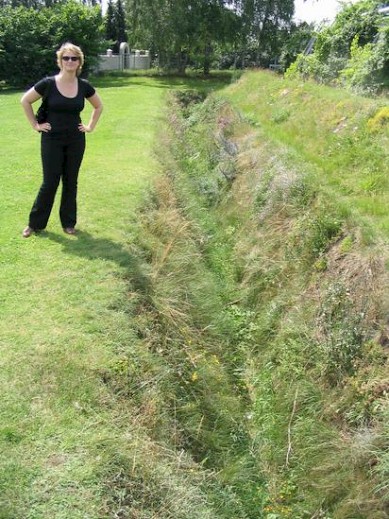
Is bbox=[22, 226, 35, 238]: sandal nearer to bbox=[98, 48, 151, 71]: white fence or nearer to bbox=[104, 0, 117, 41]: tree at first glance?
bbox=[98, 48, 151, 71]: white fence

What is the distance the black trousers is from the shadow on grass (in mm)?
279

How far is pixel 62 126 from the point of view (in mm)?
4969

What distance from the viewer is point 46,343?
3949 mm

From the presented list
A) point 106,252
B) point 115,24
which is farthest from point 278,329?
point 115,24

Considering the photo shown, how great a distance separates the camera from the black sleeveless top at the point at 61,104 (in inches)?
189

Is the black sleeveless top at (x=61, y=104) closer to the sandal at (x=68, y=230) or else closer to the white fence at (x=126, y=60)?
the sandal at (x=68, y=230)

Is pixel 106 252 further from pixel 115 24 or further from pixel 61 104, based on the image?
pixel 115 24

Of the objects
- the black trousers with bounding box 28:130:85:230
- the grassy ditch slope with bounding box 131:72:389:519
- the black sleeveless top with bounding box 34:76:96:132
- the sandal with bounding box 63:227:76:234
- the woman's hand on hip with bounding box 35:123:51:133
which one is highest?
the black sleeveless top with bounding box 34:76:96:132

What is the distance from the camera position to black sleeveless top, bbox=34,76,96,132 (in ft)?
15.7

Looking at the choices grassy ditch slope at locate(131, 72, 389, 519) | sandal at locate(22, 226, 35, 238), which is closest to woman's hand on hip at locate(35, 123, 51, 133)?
sandal at locate(22, 226, 35, 238)

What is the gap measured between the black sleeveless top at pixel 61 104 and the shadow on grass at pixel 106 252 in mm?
1243

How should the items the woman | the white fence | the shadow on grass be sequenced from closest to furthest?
the woman
the shadow on grass
the white fence

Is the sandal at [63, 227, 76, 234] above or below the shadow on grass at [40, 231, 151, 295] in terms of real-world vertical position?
above

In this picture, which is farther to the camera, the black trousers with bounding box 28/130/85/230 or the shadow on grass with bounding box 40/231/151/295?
the shadow on grass with bounding box 40/231/151/295
